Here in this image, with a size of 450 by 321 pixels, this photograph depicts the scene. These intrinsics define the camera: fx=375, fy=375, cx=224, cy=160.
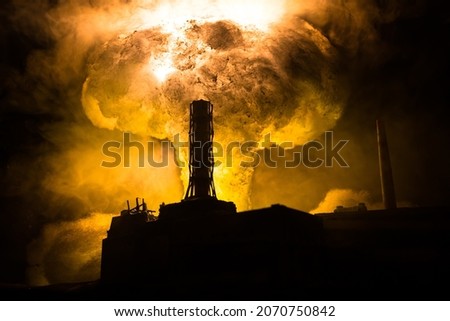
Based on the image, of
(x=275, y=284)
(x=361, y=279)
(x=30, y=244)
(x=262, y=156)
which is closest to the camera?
(x=275, y=284)

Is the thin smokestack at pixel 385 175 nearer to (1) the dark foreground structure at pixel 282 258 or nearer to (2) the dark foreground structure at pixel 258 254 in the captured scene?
(2) the dark foreground structure at pixel 258 254

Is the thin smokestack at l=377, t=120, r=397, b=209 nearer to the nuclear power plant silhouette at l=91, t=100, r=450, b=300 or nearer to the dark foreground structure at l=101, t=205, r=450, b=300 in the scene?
the nuclear power plant silhouette at l=91, t=100, r=450, b=300

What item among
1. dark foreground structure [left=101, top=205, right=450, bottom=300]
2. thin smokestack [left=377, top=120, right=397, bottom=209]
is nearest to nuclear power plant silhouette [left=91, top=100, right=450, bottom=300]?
dark foreground structure [left=101, top=205, right=450, bottom=300]

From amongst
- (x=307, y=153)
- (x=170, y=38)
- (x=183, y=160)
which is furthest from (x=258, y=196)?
(x=170, y=38)

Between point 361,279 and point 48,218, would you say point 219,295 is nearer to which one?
point 361,279

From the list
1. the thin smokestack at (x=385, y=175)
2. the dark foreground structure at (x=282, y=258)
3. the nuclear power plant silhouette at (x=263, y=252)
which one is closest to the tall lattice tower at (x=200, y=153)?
the nuclear power plant silhouette at (x=263, y=252)

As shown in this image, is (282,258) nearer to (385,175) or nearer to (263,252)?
(263,252)

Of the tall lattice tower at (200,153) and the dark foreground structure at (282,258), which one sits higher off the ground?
the tall lattice tower at (200,153)
